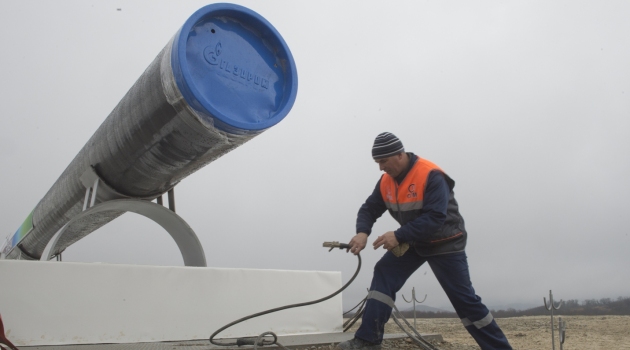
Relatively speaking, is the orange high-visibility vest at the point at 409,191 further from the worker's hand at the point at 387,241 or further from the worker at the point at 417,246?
the worker's hand at the point at 387,241

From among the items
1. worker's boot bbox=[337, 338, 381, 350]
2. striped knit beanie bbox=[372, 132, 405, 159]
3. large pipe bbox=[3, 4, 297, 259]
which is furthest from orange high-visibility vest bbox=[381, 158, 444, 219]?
large pipe bbox=[3, 4, 297, 259]

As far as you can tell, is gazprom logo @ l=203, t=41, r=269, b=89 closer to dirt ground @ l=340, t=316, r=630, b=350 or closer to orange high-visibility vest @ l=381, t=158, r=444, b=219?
orange high-visibility vest @ l=381, t=158, r=444, b=219

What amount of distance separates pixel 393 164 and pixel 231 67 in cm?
127

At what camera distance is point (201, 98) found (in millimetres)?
2898

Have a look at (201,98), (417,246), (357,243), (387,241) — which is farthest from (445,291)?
(201,98)

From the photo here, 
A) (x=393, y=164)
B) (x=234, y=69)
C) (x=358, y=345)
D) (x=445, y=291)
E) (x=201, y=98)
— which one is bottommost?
(x=358, y=345)

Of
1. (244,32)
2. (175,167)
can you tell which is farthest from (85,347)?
(244,32)

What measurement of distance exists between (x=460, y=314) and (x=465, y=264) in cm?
33

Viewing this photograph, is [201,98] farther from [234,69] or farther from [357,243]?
[357,243]

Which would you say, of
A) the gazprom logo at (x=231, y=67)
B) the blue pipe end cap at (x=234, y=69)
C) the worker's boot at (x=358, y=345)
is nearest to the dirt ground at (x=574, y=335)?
the worker's boot at (x=358, y=345)

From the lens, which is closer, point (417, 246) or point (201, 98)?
point (201, 98)

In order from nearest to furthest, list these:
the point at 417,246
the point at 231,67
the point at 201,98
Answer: the point at 201,98, the point at 231,67, the point at 417,246

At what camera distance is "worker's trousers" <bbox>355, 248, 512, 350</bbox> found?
10.4 ft

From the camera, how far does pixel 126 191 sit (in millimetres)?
4172
